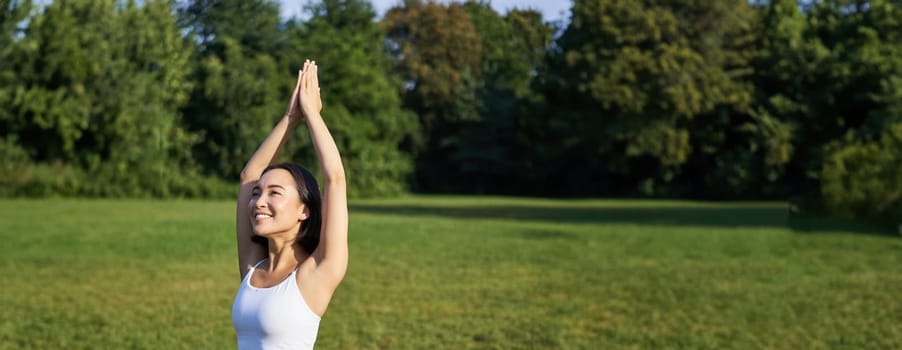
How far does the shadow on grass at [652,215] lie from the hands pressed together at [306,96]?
17.2m

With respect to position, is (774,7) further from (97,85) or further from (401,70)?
(97,85)

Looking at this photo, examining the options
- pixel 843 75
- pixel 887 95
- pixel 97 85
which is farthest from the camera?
pixel 843 75

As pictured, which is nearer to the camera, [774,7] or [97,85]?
[97,85]

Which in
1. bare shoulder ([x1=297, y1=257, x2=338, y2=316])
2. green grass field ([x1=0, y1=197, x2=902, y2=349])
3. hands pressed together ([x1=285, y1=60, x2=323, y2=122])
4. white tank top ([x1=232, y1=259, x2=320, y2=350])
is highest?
hands pressed together ([x1=285, y1=60, x2=323, y2=122])

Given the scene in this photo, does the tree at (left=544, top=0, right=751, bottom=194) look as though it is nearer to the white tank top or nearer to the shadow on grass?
the shadow on grass

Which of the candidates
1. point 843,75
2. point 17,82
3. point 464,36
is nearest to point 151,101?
point 17,82

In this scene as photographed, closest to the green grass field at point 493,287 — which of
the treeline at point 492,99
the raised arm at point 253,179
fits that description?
the raised arm at point 253,179

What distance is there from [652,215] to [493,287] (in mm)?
17826

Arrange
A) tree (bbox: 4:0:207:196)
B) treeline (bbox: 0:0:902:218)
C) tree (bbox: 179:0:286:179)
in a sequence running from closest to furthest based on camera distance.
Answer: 1. tree (bbox: 179:0:286:179)
2. tree (bbox: 4:0:207:196)
3. treeline (bbox: 0:0:902:218)

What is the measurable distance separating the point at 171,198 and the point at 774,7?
25254 millimetres

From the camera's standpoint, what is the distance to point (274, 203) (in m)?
2.57

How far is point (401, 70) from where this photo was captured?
4316cm

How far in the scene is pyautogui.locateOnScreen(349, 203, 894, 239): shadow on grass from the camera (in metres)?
23.1

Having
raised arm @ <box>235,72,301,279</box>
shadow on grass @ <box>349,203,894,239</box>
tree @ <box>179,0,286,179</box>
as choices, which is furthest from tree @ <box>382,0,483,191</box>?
raised arm @ <box>235,72,301,279</box>
